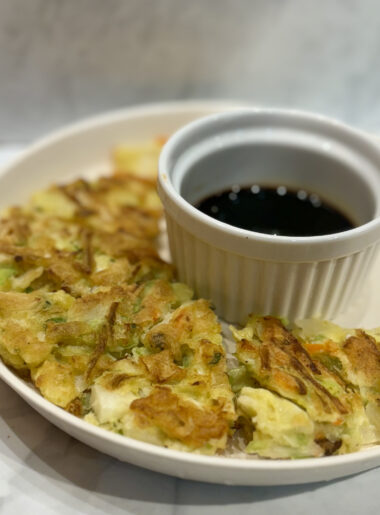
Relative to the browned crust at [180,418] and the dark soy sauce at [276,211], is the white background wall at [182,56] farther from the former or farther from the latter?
the browned crust at [180,418]

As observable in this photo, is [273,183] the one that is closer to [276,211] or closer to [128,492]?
[276,211]

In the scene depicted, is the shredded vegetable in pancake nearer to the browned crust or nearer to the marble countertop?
the browned crust

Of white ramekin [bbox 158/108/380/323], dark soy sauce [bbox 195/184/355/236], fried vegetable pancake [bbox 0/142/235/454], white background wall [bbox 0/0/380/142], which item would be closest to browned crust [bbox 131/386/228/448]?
fried vegetable pancake [bbox 0/142/235/454]

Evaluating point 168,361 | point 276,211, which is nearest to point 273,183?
point 276,211

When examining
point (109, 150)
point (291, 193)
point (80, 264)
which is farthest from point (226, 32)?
point (80, 264)

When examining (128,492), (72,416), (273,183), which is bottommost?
(128,492)

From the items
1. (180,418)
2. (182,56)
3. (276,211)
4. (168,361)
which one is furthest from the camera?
(182,56)
